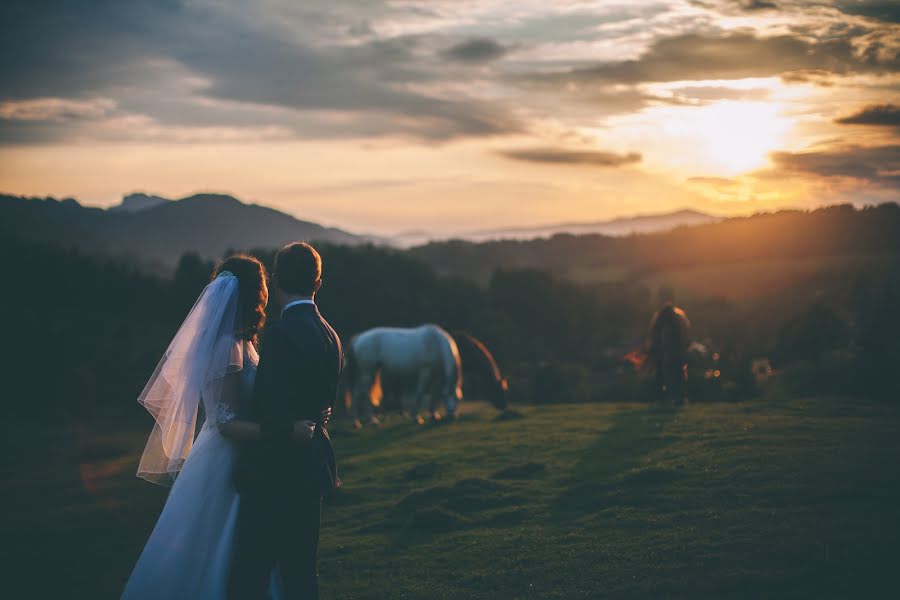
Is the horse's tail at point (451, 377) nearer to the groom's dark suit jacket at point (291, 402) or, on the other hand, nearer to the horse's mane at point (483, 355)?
the horse's mane at point (483, 355)

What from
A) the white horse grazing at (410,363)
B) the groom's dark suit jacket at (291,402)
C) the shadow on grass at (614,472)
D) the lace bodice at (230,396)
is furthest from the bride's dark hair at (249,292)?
the white horse grazing at (410,363)

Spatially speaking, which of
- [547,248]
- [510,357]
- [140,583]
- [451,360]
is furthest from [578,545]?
[547,248]

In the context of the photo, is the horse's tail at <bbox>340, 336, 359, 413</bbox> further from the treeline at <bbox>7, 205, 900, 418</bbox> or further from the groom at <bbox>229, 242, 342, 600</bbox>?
the groom at <bbox>229, 242, 342, 600</bbox>

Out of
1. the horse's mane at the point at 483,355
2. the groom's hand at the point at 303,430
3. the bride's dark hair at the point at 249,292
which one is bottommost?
the horse's mane at the point at 483,355

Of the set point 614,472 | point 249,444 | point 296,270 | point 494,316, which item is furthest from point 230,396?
point 494,316

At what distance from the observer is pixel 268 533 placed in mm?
4527

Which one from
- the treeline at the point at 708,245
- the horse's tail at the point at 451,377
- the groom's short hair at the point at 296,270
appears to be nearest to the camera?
the groom's short hair at the point at 296,270

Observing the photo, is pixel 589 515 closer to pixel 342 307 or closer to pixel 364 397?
pixel 364 397

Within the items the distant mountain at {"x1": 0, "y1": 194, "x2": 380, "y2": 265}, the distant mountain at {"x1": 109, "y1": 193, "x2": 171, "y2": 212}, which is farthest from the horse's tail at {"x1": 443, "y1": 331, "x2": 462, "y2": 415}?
the distant mountain at {"x1": 109, "y1": 193, "x2": 171, "y2": 212}

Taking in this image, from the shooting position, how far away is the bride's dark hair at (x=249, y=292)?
4.90m

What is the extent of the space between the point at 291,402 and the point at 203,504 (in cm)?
105

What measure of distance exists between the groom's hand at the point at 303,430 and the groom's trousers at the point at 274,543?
1.14 feet

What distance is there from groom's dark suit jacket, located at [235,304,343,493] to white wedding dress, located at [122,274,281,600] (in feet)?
0.67

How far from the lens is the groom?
4.45 meters
